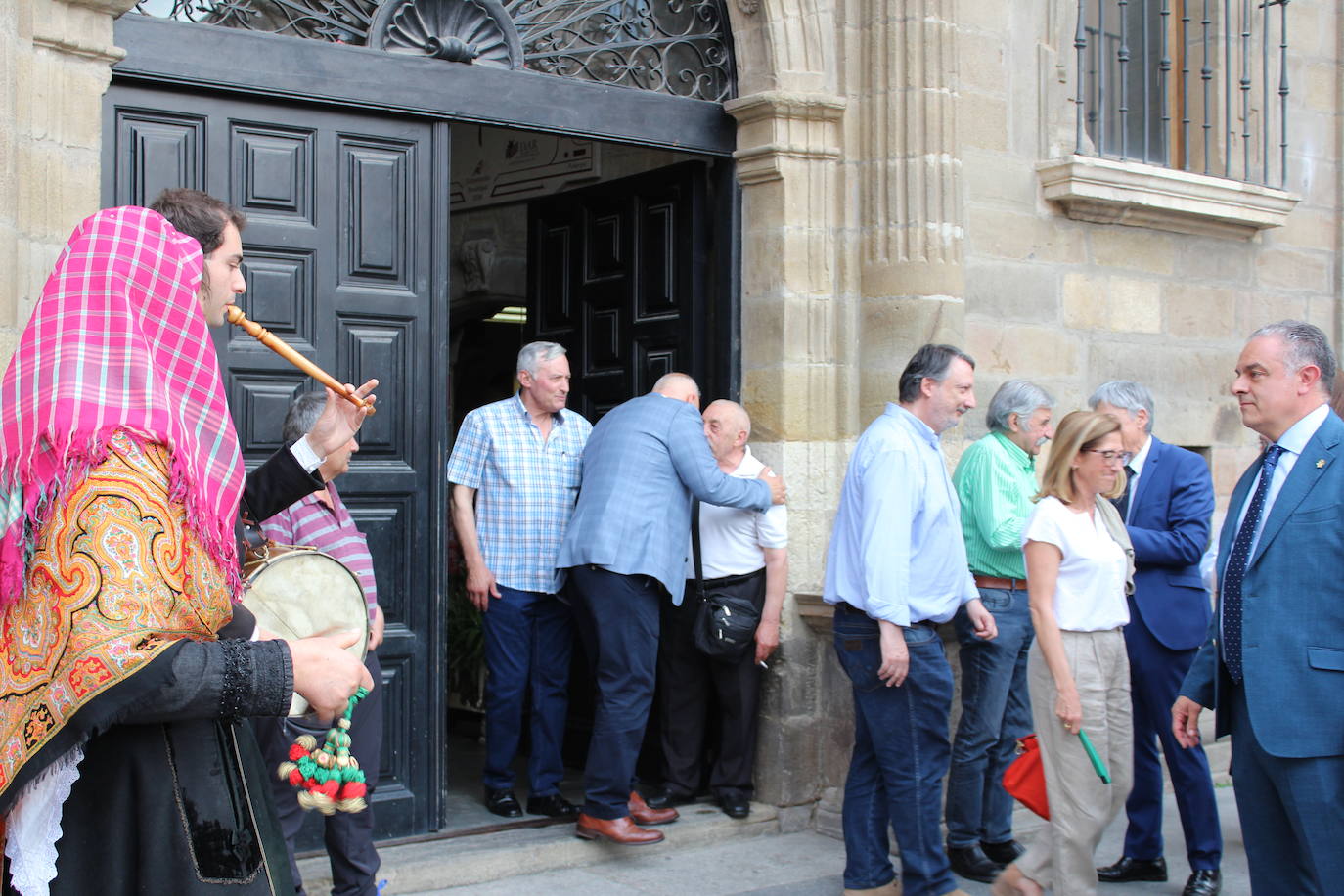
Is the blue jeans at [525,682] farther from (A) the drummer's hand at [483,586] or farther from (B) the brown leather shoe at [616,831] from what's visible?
(B) the brown leather shoe at [616,831]

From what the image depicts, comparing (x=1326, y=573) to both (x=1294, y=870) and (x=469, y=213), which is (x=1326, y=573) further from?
(x=469, y=213)

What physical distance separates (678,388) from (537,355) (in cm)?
64

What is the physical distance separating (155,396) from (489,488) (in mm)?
3853

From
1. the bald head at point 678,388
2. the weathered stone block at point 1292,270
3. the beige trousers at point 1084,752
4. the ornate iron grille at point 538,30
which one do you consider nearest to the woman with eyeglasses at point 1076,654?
the beige trousers at point 1084,752

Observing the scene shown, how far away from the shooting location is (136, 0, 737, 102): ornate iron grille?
17.6ft

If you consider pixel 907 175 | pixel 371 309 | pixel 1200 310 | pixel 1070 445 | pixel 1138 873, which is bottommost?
pixel 1138 873

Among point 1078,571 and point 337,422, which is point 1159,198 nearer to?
point 1078,571

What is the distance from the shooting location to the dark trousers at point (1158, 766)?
5.39 meters

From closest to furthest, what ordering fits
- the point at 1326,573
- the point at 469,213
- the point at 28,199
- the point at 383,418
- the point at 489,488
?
the point at 1326,573
the point at 28,199
the point at 383,418
the point at 489,488
the point at 469,213

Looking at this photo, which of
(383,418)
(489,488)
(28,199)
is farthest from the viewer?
(489,488)

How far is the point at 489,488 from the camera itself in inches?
241

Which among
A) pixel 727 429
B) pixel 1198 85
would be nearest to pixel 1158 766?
pixel 727 429

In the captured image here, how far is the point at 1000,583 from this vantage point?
5.75m

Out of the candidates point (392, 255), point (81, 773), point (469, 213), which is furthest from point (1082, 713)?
point (469, 213)
